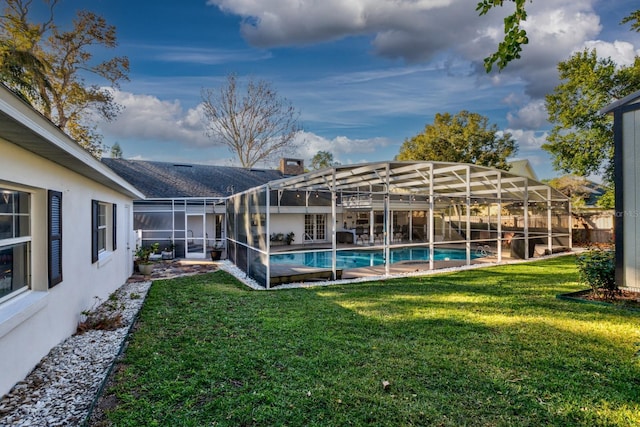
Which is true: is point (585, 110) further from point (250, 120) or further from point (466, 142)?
point (250, 120)

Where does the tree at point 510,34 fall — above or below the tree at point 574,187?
below

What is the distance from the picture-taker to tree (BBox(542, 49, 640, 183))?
17672 mm

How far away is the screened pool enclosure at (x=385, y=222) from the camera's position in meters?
10.2

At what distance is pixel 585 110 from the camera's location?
18.6 meters

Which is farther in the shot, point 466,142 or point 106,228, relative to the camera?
point 466,142

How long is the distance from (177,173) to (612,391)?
73.6ft

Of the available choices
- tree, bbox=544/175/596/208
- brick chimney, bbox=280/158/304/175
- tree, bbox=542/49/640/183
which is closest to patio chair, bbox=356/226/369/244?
brick chimney, bbox=280/158/304/175

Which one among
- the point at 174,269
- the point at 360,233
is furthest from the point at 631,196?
the point at 360,233

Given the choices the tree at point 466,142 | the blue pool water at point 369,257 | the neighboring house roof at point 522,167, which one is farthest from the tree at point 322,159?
the blue pool water at point 369,257

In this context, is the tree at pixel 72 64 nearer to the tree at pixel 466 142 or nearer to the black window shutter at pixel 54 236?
the black window shutter at pixel 54 236

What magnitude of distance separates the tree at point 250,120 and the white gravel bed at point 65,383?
78.2 ft

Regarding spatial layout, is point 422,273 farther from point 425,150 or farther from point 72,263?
point 425,150

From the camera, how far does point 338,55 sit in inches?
674

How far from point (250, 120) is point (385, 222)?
2018 centimetres
